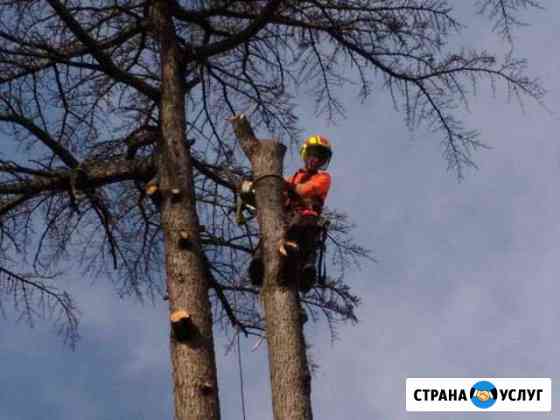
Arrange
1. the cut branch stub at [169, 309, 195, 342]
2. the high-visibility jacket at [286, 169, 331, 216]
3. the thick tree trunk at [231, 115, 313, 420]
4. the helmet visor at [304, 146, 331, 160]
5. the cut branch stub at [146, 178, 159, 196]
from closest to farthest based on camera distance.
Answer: the thick tree trunk at [231, 115, 313, 420] → the cut branch stub at [169, 309, 195, 342] → the high-visibility jacket at [286, 169, 331, 216] → the cut branch stub at [146, 178, 159, 196] → the helmet visor at [304, 146, 331, 160]

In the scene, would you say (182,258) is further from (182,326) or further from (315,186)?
(315,186)

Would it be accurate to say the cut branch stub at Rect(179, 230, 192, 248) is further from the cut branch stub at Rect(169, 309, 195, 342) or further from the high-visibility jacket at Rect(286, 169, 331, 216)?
the high-visibility jacket at Rect(286, 169, 331, 216)

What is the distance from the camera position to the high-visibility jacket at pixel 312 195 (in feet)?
18.9

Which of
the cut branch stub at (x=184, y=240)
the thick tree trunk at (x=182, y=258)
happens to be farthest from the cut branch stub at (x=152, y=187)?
the cut branch stub at (x=184, y=240)

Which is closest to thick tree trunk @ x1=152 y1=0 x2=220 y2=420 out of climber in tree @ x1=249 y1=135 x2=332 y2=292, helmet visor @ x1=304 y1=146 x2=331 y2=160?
climber in tree @ x1=249 y1=135 x2=332 y2=292

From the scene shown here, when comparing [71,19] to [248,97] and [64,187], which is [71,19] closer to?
[64,187]

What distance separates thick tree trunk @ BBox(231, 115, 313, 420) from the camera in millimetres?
4676

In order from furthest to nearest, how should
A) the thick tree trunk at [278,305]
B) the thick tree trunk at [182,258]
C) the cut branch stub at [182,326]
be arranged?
1. the cut branch stub at [182,326]
2. the thick tree trunk at [182,258]
3. the thick tree trunk at [278,305]

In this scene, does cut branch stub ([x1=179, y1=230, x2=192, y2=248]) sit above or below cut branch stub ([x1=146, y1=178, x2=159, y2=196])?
below

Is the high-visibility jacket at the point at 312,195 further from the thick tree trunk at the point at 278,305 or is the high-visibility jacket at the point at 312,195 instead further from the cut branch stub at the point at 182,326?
the cut branch stub at the point at 182,326

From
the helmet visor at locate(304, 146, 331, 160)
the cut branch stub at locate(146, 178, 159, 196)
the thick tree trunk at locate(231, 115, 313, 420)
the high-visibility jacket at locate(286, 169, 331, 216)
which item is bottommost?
the thick tree trunk at locate(231, 115, 313, 420)

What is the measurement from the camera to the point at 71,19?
6012 millimetres

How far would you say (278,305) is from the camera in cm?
493

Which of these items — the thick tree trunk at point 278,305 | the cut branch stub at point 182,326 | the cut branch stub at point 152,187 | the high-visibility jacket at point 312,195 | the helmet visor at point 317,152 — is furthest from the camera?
the helmet visor at point 317,152
